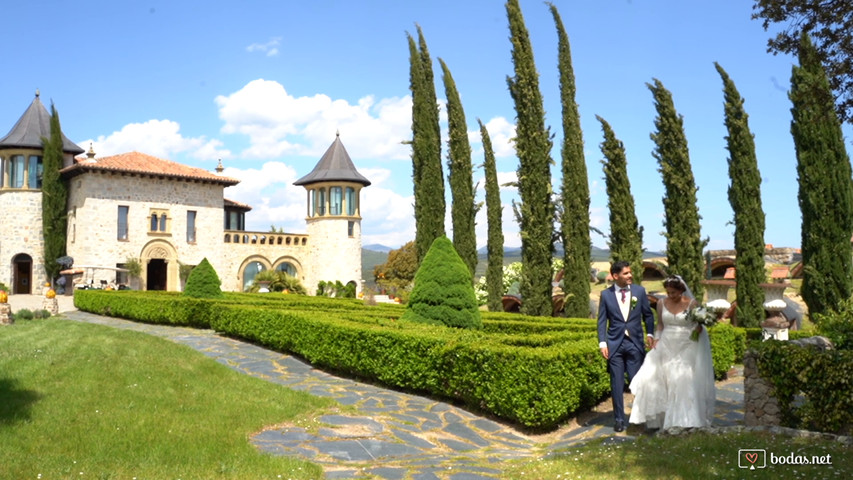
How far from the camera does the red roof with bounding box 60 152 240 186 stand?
3434cm

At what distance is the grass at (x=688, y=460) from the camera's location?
555 cm

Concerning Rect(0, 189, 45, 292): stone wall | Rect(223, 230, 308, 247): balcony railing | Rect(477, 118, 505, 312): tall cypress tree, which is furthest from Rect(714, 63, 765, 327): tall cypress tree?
Rect(0, 189, 45, 292): stone wall

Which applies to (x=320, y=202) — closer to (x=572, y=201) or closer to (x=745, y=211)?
(x=572, y=201)

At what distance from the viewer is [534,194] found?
21.1 meters

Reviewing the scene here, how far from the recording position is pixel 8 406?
761 cm

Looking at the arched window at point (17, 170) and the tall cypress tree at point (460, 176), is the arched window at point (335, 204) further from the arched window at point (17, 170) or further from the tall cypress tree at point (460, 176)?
the arched window at point (17, 170)

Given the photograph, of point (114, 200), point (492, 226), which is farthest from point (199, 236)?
point (492, 226)

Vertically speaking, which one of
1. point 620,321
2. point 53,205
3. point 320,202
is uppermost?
point 320,202

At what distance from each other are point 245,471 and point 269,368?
21.5 feet

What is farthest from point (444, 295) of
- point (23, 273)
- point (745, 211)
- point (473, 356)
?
point (23, 273)

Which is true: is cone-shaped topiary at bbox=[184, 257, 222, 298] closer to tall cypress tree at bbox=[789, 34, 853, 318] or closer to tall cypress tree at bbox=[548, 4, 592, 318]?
tall cypress tree at bbox=[548, 4, 592, 318]

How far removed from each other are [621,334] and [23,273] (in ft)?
123

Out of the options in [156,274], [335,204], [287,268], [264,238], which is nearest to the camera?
[156,274]

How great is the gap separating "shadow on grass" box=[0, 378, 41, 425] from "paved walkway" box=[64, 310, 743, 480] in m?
2.65
